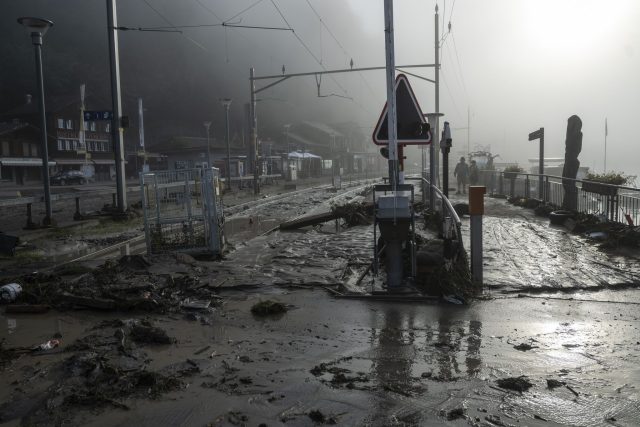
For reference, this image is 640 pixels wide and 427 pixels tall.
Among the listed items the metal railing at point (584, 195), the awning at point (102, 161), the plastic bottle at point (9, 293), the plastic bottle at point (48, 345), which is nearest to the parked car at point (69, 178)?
the awning at point (102, 161)

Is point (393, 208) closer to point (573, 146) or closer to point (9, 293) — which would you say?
point (9, 293)

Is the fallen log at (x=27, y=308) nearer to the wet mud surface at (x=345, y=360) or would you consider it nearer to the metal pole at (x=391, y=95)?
the wet mud surface at (x=345, y=360)

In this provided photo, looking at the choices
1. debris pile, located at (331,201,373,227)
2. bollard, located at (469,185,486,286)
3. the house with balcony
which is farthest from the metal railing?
the house with balcony

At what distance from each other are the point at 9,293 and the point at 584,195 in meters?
13.7

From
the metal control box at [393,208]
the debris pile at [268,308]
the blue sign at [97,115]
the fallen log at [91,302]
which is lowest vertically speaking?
the debris pile at [268,308]

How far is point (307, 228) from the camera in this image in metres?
14.5

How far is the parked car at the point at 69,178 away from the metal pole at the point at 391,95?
54237 mm

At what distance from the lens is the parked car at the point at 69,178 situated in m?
54.8

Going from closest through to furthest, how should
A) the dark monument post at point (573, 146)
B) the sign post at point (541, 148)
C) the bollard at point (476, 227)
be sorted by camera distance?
the bollard at point (476, 227)
the dark monument post at point (573, 146)
the sign post at point (541, 148)

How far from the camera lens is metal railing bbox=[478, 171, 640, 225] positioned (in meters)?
12.2

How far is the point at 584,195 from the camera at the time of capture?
15.1m

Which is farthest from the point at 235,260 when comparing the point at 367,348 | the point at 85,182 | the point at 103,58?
the point at 103,58

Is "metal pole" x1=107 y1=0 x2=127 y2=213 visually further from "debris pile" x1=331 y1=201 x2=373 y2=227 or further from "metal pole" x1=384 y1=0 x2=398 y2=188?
"metal pole" x1=384 y1=0 x2=398 y2=188

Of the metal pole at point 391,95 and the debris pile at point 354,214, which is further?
the debris pile at point 354,214
